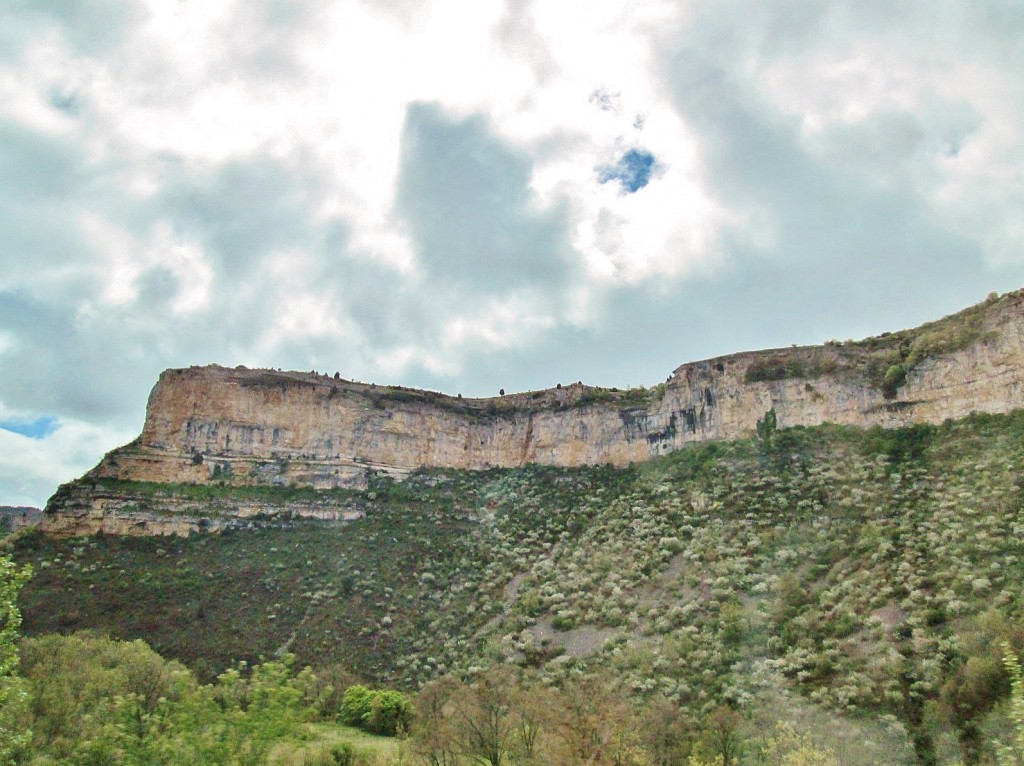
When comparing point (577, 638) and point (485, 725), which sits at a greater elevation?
point (577, 638)

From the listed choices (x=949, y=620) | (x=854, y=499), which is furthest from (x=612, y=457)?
(x=949, y=620)

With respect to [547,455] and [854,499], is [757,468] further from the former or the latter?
[547,455]

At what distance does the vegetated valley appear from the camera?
91.0 feet

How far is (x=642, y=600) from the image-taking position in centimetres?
4519

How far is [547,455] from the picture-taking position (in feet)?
243

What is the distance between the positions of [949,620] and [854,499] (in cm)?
1429

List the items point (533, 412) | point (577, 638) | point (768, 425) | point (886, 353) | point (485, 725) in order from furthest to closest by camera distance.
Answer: point (533, 412) → point (768, 425) → point (886, 353) → point (577, 638) → point (485, 725)

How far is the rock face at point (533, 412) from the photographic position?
168ft

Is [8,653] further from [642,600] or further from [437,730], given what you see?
[642,600]

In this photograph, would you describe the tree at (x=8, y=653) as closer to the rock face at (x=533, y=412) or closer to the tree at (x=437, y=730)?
the tree at (x=437, y=730)

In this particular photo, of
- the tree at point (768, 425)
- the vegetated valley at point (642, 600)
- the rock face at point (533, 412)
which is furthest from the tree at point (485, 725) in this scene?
the rock face at point (533, 412)

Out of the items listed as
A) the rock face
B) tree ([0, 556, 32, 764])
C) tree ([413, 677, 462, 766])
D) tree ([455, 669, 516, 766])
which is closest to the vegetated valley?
tree ([455, 669, 516, 766])

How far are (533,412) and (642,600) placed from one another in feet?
111

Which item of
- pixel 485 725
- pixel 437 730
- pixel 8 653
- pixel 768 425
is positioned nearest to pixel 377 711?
pixel 437 730
